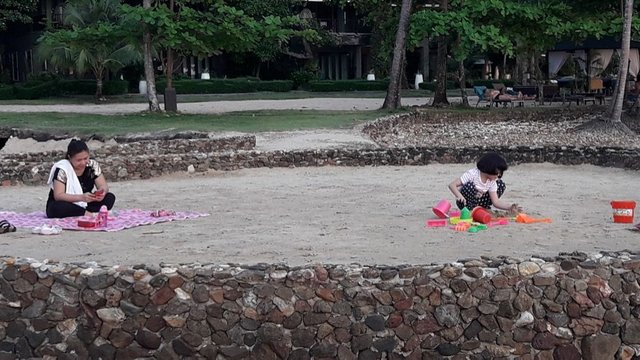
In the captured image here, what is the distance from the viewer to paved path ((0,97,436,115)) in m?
30.0

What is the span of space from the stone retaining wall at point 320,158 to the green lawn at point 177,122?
13.0 ft

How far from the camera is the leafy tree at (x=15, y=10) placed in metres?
40.9

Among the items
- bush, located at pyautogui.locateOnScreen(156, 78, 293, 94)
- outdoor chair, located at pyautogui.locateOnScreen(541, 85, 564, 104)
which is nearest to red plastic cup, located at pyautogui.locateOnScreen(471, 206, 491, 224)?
outdoor chair, located at pyautogui.locateOnScreen(541, 85, 564, 104)

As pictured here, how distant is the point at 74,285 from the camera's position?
23.7 feet

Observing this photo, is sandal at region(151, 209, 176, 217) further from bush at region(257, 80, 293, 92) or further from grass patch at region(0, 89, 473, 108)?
bush at region(257, 80, 293, 92)

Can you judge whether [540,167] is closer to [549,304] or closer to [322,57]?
[549,304]

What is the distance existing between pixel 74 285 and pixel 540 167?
11.6 m

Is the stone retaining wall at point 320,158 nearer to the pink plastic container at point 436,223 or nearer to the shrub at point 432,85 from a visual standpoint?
the pink plastic container at point 436,223

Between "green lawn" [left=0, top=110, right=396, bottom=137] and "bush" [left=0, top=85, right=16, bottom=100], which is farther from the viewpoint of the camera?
"bush" [left=0, top=85, right=16, bottom=100]

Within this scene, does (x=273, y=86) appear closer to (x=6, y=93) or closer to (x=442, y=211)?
(x=6, y=93)

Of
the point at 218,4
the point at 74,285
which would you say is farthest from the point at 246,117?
the point at 74,285

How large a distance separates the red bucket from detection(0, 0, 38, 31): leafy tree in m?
35.1

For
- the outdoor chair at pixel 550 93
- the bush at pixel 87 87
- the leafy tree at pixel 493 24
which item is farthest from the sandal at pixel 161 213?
the bush at pixel 87 87

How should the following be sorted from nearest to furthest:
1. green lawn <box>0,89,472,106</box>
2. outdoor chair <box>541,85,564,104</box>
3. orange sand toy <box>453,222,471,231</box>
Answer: orange sand toy <box>453,222,471,231</box>, outdoor chair <box>541,85,564,104</box>, green lawn <box>0,89,472,106</box>
